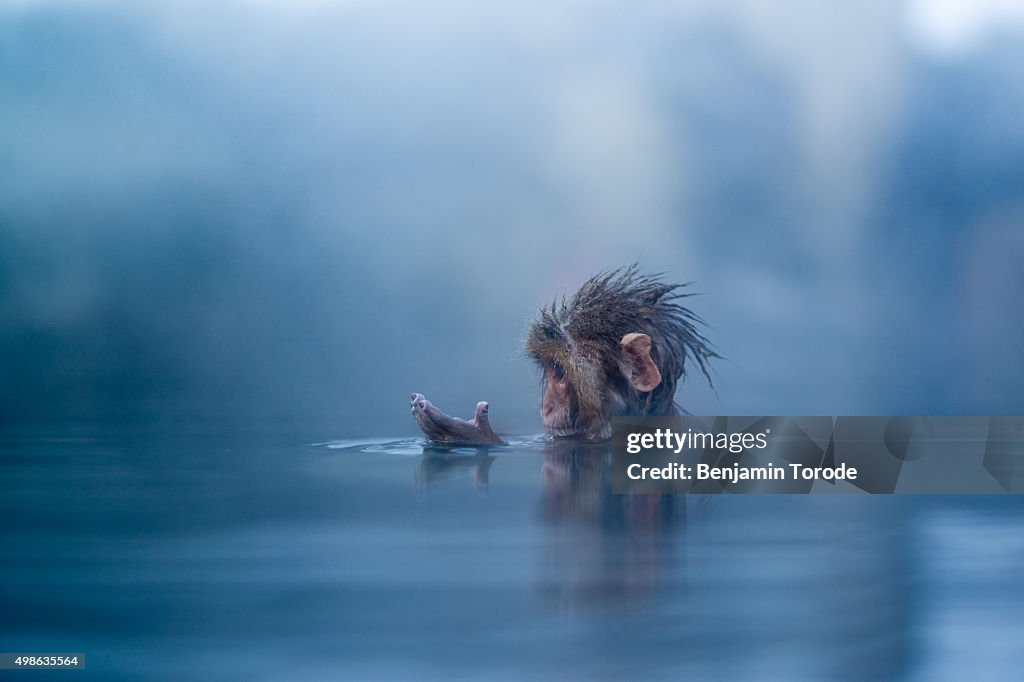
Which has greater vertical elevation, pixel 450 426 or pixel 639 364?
pixel 639 364

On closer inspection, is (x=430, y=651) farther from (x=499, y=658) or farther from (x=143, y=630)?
(x=143, y=630)

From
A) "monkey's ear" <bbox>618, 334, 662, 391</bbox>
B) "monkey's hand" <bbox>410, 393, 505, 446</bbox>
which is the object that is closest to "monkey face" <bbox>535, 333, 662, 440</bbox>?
"monkey's ear" <bbox>618, 334, 662, 391</bbox>

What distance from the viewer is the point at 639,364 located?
299 cm

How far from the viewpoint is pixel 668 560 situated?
1599 millimetres

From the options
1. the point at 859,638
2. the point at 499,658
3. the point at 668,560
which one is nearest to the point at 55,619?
the point at 499,658

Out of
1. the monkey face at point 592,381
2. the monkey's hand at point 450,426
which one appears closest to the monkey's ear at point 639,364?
the monkey face at point 592,381

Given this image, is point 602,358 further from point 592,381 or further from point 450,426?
point 450,426

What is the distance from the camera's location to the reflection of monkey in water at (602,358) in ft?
10.1

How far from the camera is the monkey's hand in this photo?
305cm

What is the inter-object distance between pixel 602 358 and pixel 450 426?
23.1 inches

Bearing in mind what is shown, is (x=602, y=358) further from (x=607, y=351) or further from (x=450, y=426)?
(x=450, y=426)

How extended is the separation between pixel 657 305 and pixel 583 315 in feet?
0.92

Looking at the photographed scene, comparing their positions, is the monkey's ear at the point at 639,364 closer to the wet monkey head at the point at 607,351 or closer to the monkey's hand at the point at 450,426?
the wet monkey head at the point at 607,351

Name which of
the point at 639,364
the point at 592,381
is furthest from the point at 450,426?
the point at 639,364
